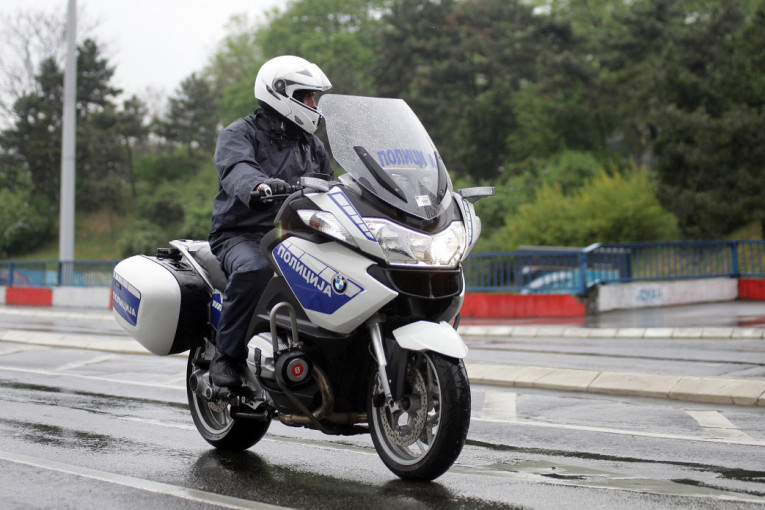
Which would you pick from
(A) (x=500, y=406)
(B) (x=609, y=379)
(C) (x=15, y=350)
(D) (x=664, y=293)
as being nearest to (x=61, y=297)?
(C) (x=15, y=350)

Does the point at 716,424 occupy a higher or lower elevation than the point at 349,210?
lower

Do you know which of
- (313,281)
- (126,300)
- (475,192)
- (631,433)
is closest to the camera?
(313,281)

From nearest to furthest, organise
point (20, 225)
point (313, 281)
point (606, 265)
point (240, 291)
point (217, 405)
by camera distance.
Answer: point (313, 281)
point (240, 291)
point (217, 405)
point (606, 265)
point (20, 225)

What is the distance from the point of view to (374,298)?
15.1 ft

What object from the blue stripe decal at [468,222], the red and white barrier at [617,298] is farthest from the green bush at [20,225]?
the blue stripe decal at [468,222]

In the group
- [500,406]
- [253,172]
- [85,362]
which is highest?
[253,172]

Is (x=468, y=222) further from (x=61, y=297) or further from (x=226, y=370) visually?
(x=61, y=297)

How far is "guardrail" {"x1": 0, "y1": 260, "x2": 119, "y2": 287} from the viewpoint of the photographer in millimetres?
26859

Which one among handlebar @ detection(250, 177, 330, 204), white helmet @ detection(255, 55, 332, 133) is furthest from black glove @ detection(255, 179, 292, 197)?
white helmet @ detection(255, 55, 332, 133)

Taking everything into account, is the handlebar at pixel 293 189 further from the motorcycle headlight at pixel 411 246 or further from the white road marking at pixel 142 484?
the white road marking at pixel 142 484

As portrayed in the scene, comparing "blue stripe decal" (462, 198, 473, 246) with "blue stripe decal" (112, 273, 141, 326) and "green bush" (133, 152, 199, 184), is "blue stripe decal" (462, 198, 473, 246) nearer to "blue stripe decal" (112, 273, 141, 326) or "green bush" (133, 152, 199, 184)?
"blue stripe decal" (112, 273, 141, 326)

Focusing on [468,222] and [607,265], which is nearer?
[468,222]

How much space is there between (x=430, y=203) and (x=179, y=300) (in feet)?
6.31

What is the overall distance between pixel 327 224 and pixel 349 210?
0.13 meters
